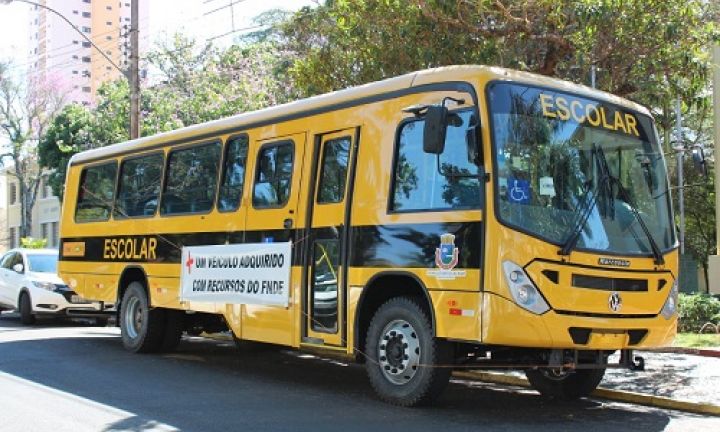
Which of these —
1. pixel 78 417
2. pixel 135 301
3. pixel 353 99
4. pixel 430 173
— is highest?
pixel 353 99

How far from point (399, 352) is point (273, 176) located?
2.93 m

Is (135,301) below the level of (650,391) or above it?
above

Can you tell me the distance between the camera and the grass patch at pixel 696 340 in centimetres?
1309

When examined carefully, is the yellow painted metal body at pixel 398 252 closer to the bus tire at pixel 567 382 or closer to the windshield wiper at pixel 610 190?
the windshield wiper at pixel 610 190

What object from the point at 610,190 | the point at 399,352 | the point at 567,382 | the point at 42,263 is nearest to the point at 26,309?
the point at 42,263

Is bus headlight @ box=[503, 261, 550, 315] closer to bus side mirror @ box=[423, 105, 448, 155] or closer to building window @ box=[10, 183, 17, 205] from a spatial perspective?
bus side mirror @ box=[423, 105, 448, 155]

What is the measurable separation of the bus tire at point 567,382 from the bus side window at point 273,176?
11.4ft

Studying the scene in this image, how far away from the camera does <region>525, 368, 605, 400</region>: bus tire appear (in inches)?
349

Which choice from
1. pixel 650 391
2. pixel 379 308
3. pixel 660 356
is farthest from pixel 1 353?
pixel 660 356

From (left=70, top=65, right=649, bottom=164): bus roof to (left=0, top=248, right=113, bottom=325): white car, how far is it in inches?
216

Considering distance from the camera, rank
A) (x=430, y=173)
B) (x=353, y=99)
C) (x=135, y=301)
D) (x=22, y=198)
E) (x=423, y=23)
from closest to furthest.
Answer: (x=430, y=173)
(x=353, y=99)
(x=423, y=23)
(x=135, y=301)
(x=22, y=198)

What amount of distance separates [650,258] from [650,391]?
2.22m

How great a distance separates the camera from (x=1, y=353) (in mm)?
12031

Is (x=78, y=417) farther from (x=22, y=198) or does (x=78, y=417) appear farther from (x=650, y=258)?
(x=22, y=198)
